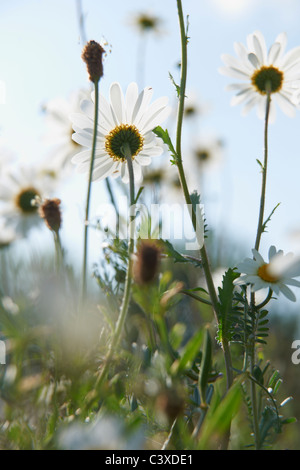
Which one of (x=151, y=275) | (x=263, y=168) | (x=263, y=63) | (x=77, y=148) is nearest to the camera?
(x=151, y=275)

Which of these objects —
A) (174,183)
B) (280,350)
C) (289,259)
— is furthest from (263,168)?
(280,350)

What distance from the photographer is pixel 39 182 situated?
993 mm

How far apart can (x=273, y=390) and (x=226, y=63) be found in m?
0.47

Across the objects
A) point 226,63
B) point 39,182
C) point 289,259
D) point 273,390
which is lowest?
Answer: point 273,390

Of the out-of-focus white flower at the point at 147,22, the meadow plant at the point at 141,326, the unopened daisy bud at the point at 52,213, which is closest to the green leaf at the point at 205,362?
the meadow plant at the point at 141,326

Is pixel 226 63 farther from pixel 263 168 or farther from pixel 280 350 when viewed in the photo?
pixel 280 350

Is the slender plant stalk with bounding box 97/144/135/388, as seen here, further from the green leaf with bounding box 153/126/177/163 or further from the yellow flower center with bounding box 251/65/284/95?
the yellow flower center with bounding box 251/65/284/95

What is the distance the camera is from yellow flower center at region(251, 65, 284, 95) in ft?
2.27

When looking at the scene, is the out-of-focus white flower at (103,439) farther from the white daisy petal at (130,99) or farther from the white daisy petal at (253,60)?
the white daisy petal at (253,60)

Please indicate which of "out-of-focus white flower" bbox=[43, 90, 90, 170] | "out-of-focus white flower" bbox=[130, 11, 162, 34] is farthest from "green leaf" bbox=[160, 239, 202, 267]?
"out-of-focus white flower" bbox=[130, 11, 162, 34]

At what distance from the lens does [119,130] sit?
1.85 ft

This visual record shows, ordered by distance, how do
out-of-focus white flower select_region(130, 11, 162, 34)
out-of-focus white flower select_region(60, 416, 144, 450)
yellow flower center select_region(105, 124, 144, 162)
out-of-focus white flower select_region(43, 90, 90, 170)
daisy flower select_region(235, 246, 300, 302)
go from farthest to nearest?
1. out-of-focus white flower select_region(130, 11, 162, 34)
2. out-of-focus white flower select_region(43, 90, 90, 170)
3. yellow flower center select_region(105, 124, 144, 162)
4. daisy flower select_region(235, 246, 300, 302)
5. out-of-focus white flower select_region(60, 416, 144, 450)

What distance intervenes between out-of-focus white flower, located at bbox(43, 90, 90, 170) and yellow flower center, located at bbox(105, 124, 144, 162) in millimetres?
350

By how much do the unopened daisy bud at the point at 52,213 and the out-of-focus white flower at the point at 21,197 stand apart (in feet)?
1.37
